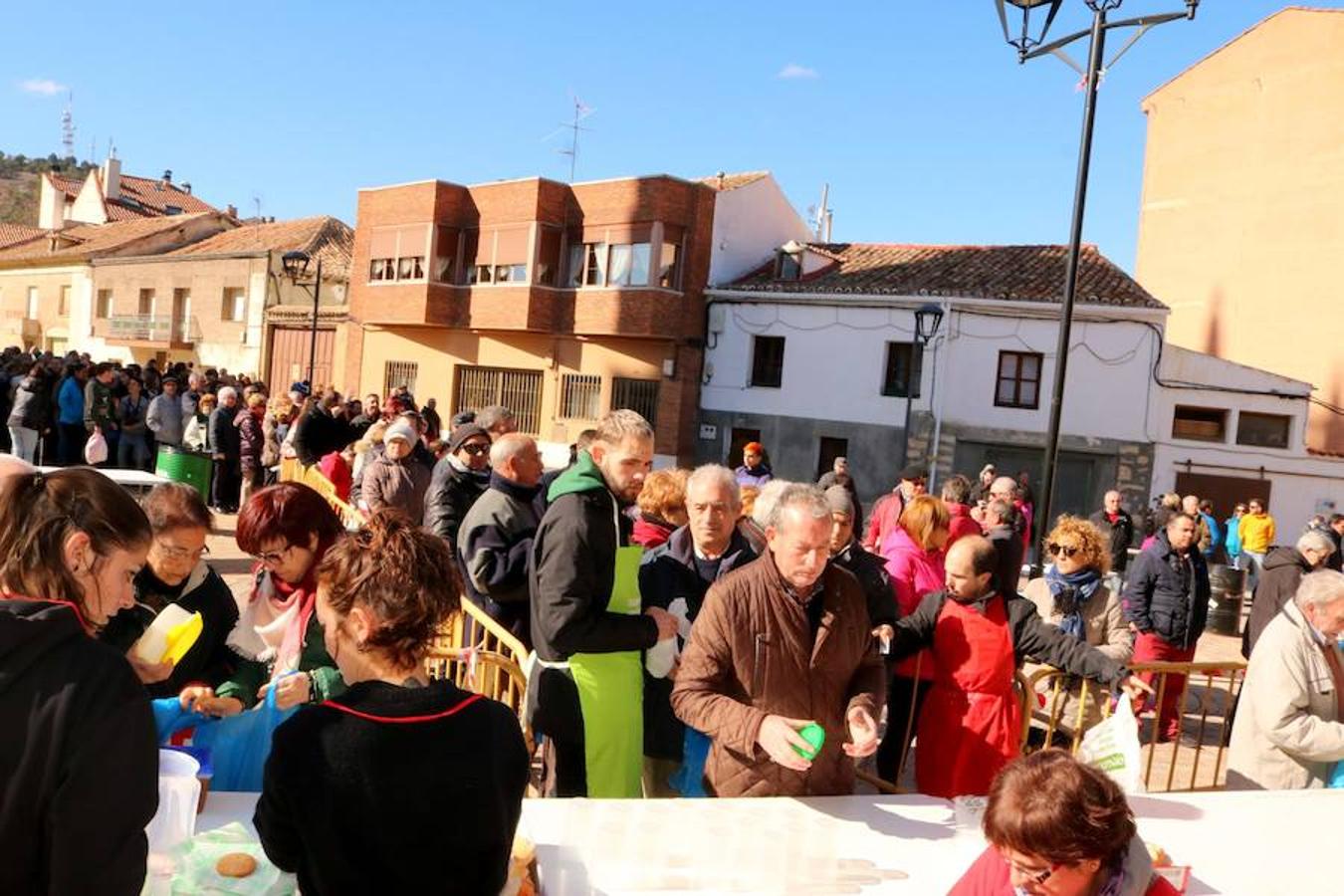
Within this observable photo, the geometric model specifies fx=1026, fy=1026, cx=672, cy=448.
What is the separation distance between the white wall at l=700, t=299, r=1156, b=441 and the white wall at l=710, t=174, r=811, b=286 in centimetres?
273

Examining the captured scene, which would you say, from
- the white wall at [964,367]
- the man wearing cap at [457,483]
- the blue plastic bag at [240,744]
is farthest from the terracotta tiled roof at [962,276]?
the blue plastic bag at [240,744]

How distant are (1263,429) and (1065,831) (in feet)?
82.2

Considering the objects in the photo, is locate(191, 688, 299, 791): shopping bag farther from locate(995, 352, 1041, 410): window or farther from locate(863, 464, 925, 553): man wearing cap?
locate(995, 352, 1041, 410): window

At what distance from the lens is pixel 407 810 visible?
1784 millimetres

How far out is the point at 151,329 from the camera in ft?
123

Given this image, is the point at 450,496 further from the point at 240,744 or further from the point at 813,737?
the point at 813,737

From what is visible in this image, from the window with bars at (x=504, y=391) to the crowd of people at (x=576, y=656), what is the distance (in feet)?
69.8

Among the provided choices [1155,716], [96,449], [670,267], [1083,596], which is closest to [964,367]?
[670,267]

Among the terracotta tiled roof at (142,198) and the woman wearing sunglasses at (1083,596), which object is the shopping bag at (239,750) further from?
the terracotta tiled roof at (142,198)

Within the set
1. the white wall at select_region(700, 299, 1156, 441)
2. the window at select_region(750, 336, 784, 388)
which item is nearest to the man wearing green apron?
the white wall at select_region(700, 299, 1156, 441)

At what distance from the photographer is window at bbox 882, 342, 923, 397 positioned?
23531 mm

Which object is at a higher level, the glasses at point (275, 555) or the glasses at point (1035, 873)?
the glasses at point (275, 555)

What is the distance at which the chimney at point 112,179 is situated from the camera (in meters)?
49.4

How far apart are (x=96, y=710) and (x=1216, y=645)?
483 inches
